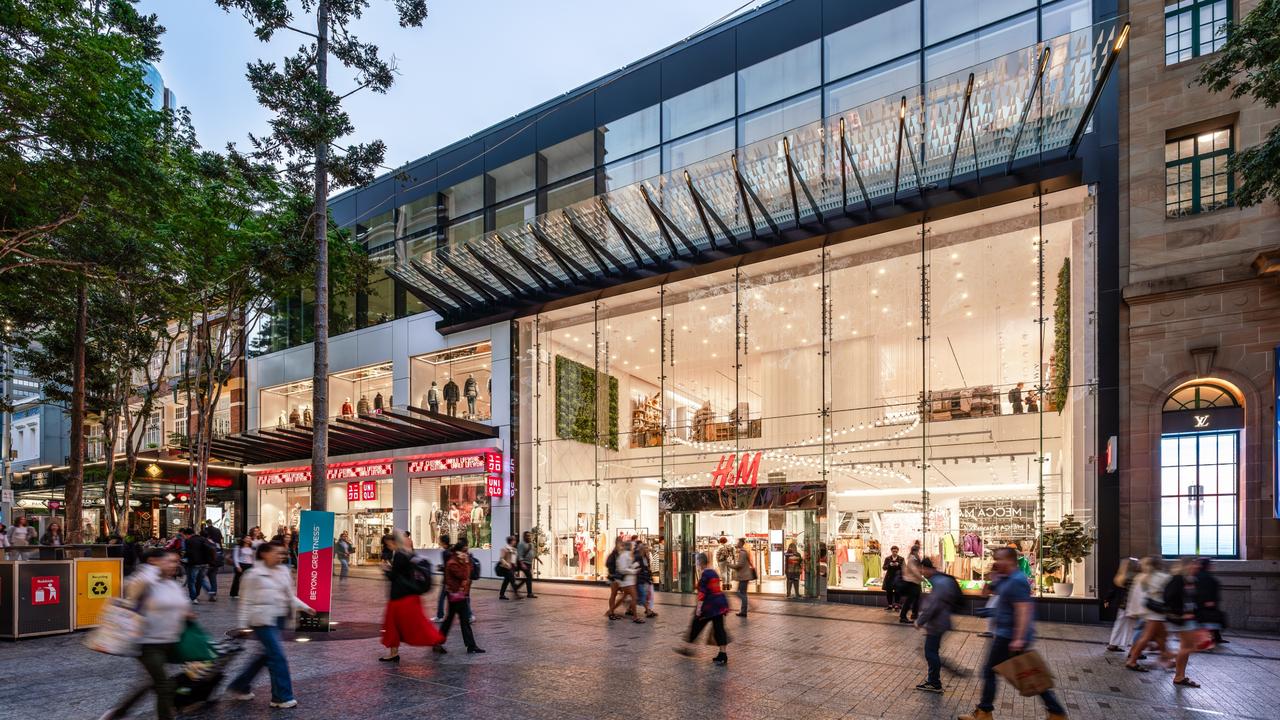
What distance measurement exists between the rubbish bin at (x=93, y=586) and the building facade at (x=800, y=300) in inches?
402

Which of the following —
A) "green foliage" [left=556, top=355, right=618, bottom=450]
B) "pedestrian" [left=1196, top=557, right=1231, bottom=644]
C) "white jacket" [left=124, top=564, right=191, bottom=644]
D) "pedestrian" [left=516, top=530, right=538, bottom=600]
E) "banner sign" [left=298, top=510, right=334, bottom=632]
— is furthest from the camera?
"green foliage" [left=556, top=355, right=618, bottom=450]

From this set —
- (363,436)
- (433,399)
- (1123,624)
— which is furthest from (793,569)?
(363,436)

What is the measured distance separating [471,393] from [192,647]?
19089 millimetres

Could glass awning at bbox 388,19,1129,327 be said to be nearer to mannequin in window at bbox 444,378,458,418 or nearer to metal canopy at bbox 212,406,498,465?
mannequin in window at bbox 444,378,458,418

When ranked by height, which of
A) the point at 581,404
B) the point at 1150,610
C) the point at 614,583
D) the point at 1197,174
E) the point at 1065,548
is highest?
the point at 1197,174

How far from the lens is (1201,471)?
48.0ft

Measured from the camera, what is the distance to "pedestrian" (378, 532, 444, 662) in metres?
9.52

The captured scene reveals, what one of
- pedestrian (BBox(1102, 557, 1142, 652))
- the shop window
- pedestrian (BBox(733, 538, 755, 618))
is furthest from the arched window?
the shop window

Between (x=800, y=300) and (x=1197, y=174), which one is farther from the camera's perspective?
(x=800, y=300)

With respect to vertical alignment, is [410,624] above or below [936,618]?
below

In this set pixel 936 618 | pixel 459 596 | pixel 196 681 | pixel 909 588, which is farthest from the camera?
pixel 909 588

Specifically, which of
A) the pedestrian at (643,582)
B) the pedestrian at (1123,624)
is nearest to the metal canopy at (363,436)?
the pedestrian at (643,582)

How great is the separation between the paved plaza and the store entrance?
20.0ft

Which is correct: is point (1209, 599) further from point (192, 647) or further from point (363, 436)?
point (363, 436)
